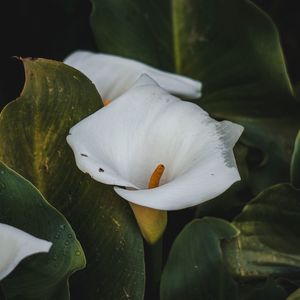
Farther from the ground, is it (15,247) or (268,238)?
(15,247)

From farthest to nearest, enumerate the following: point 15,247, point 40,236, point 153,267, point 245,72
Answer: point 245,72
point 153,267
point 40,236
point 15,247

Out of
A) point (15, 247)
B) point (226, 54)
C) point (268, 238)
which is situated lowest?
point (268, 238)

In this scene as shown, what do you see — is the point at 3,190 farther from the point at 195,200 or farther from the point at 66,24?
the point at 66,24

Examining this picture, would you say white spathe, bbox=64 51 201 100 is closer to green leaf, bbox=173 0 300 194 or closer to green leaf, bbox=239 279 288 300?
green leaf, bbox=173 0 300 194

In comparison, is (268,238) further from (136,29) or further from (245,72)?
(136,29)

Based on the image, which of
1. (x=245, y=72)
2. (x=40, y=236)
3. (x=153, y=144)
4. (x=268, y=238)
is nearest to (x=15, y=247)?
(x=40, y=236)

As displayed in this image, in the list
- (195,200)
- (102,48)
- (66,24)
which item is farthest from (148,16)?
(195,200)

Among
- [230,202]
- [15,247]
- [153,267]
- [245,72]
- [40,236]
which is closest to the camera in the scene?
[15,247]
